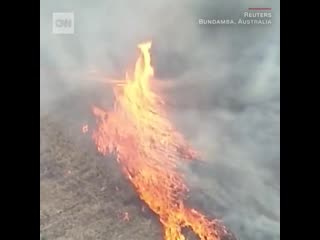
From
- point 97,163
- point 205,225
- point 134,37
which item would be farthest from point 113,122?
point 205,225

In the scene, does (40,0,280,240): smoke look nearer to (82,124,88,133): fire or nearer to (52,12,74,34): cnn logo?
(52,12,74,34): cnn logo

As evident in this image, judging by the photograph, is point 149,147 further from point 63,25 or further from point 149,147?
point 63,25

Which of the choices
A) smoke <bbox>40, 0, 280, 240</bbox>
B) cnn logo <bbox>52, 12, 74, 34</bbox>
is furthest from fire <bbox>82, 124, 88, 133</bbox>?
cnn logo <bbox>52, 12, 74, 34</bbox>

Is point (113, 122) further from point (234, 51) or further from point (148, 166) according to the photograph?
point (234, 51)

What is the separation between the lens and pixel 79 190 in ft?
9.74

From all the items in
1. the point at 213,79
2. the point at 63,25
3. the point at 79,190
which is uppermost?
the point at 63,25

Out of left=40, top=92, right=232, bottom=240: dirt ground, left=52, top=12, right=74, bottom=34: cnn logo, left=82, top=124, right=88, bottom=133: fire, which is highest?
left=52, top=12, right=74, bottom=34: cnn logo

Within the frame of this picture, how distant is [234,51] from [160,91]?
352mm

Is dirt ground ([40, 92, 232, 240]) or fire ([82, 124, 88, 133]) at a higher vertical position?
fire ([82, 124, 88, 133])

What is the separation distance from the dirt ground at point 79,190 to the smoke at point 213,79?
14 centimetres

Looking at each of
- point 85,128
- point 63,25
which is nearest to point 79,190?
point 85,128

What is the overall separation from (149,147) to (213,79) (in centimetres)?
39

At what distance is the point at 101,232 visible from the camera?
2959 mm

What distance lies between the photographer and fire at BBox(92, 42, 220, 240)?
2.95 metres
